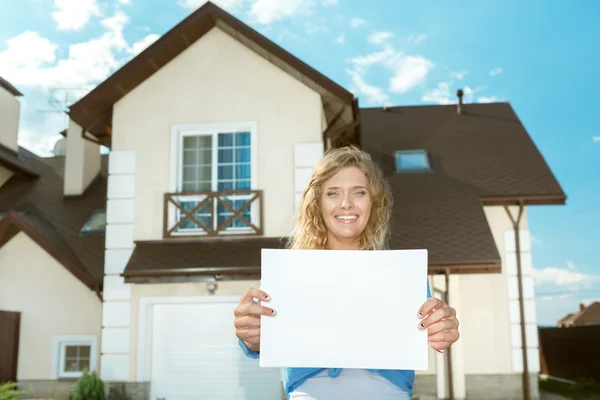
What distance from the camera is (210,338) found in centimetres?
983

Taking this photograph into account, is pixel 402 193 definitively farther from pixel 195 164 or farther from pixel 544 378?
pixel 544 378

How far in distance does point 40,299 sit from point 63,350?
102 cm

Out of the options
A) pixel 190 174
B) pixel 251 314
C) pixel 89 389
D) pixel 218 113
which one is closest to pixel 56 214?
pixel 190 174

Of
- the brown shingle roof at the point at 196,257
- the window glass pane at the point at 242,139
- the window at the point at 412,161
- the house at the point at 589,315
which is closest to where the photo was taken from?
the brown shingle roof at the point at 196,257

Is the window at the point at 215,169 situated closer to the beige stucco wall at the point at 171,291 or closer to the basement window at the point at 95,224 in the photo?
the beige stucco wall at the point at 171,291

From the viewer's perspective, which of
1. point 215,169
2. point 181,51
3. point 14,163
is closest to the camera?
point 215,169

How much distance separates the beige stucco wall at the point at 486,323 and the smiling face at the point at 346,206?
958cm

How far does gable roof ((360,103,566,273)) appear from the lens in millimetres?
10930

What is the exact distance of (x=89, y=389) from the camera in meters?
9.45

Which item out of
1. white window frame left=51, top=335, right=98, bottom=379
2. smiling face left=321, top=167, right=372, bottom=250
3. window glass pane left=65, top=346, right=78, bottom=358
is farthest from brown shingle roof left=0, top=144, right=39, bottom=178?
smiling face left=321, top=167, right=372, bottom=250

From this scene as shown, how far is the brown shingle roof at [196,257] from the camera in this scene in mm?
9242

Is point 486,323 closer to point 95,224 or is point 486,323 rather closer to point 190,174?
point 190,174

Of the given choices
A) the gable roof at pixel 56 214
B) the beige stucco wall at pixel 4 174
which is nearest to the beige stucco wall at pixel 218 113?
the gable roof at pixel 56 214

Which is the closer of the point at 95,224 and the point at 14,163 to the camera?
the point at 95,224
